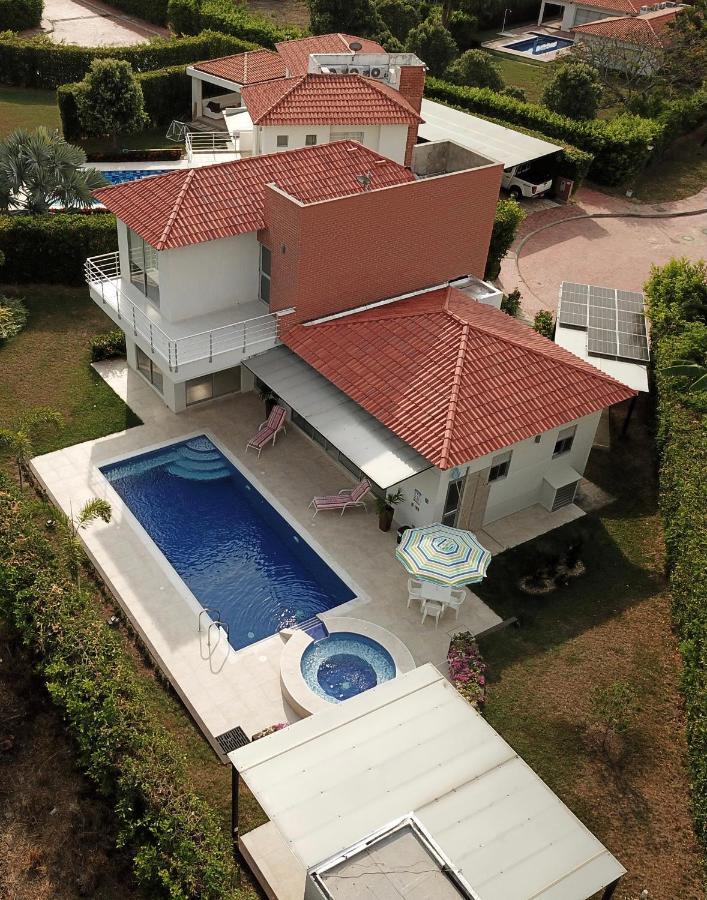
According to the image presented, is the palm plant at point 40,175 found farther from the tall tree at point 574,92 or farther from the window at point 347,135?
the tall tree at point 574,92

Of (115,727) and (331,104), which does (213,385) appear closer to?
(115,727)

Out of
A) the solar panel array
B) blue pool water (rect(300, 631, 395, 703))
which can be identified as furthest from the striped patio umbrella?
the solar panel array

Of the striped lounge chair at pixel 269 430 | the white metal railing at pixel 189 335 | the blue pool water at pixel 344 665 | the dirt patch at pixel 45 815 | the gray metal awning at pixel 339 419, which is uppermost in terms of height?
the white metal railing at pixel 189 335

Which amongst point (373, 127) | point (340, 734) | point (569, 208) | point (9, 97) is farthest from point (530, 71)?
point (340, 734)

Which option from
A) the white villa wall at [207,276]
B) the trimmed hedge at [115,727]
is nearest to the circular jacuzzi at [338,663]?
the trimmed hedge at [115,727]

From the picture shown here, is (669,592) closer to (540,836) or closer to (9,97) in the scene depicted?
(540,836)

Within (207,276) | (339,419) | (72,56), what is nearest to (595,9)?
(72,56)

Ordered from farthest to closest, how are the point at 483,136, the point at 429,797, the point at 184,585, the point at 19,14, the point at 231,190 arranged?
the point at 19,14, the point at 483,136, the point at 231,190, the point at 184,585, the point at 429,797
